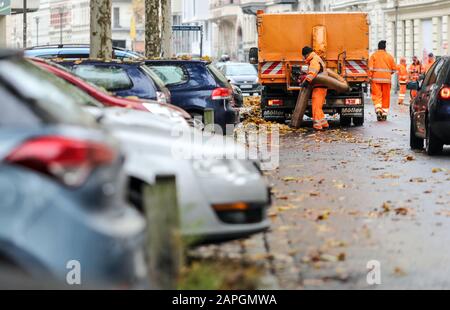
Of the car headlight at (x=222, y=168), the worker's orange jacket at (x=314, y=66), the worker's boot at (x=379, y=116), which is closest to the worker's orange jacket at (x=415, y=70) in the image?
the worker's boot at (x=379, y=116)

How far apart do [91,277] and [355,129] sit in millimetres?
24165

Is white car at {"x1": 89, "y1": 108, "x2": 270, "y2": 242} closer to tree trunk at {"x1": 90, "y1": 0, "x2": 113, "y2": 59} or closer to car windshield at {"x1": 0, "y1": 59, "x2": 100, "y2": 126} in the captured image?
car windshield at {"x1": 0, "y1": 59, "x2": 100, "y2": 126}

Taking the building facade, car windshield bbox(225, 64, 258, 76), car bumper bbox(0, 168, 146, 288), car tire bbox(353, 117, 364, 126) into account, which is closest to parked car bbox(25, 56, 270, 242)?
car bumper bbox(0, 168, 146, 288)

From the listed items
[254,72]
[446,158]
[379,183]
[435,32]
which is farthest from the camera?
[435,32]

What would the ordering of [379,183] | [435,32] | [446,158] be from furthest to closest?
[435,32], [446,158], [379,183]

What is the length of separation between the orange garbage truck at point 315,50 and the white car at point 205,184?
2038 cm

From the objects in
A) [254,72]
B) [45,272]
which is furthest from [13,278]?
[254,72]

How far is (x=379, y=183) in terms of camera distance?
53.1 ft

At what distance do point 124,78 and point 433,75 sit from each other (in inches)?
216

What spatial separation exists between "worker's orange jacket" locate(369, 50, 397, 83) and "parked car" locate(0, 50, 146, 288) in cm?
2648

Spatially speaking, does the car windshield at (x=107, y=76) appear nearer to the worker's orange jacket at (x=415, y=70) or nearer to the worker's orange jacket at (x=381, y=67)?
the worker's orange jacket at (x=381, y=67)

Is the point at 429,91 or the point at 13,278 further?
the point at 429,91

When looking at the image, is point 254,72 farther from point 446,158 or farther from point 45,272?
point 45,272

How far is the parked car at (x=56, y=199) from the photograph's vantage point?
5.64 meters
